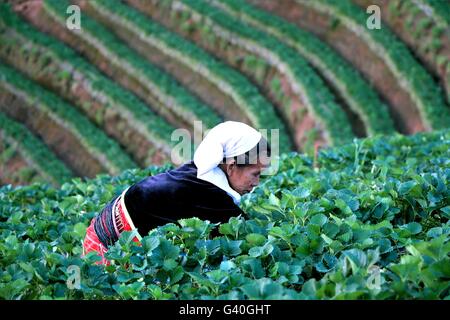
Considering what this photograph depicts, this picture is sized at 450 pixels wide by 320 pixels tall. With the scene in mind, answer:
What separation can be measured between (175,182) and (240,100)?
13.3 meters

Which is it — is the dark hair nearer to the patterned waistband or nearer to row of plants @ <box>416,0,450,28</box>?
the patterned waistband

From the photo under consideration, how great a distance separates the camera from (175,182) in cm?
409

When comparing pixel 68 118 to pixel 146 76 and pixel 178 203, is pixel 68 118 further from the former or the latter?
pixel 178 203

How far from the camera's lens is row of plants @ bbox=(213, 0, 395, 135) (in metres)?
15.8

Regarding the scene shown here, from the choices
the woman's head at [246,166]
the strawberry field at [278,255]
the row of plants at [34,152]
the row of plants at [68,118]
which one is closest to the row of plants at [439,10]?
the row of plants at [68,118]

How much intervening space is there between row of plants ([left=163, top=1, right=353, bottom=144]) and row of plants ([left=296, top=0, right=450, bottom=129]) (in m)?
1.39

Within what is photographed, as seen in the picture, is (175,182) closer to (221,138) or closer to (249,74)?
(221,138)

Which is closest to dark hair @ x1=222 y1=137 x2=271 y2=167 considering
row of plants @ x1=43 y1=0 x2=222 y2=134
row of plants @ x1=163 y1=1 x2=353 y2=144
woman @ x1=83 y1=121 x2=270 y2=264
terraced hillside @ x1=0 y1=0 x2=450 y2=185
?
woman @ x1=83 y1=121 x2=270 y2=264

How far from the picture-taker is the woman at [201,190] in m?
4.05

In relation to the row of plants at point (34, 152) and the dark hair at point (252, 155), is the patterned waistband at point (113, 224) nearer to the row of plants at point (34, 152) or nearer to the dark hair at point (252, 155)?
the dark hair at point (252, 155)

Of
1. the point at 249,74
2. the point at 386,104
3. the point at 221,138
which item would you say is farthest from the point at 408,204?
the point at 249,74

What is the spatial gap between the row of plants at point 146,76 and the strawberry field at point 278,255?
43.0 feet
